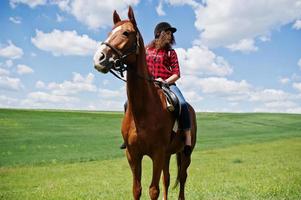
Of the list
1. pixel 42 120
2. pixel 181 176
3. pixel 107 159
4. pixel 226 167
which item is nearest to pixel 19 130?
pixel 42 120

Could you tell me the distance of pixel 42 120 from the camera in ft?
180

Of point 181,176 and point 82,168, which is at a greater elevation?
point 181,176

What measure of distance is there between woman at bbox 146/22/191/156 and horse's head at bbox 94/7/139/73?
4.43ft

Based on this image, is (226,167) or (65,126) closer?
(226,167)

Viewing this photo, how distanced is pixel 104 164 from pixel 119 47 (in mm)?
18972

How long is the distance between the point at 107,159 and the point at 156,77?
68.1ft

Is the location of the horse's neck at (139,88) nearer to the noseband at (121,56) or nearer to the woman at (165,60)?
the noseband at (121,56)

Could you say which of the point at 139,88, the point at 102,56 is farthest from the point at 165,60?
the point at 102,56

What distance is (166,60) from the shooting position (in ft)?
23.8

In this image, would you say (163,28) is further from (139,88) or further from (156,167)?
(156,167)

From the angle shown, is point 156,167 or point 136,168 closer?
point 156,167

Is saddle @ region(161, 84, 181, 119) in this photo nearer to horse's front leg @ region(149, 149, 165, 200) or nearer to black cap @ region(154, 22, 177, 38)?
horse's front leg @ region(149, 149, 165, 200)

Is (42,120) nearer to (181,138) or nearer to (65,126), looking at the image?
(65,126)

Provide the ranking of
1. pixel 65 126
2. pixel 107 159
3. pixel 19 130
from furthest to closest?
pixel 65 126, pixel 19 130, pixel 107 159
